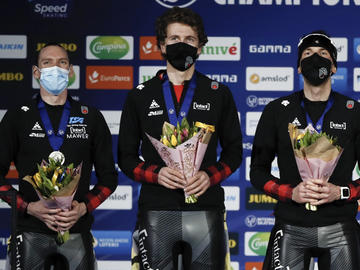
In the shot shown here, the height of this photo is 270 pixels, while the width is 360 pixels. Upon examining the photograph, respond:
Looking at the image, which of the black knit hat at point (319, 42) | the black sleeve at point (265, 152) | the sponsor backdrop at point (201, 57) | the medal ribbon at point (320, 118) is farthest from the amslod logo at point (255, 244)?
the black knit hat at point (319, 42)

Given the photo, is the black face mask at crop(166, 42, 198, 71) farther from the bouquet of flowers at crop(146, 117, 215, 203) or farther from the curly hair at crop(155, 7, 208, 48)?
the bouquet of flowers at crop(146, 117, 215, 203)

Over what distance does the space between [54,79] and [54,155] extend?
15.5 inches

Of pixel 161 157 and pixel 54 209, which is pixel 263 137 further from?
pixel 54 209

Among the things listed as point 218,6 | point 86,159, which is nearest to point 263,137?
point 86,159

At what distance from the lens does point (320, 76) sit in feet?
10.6

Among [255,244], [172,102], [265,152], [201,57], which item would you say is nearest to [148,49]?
[201,57]

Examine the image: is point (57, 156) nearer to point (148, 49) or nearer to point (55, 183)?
point (55, 183)

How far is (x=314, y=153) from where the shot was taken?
118 inches

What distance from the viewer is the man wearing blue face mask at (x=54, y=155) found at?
3.26m

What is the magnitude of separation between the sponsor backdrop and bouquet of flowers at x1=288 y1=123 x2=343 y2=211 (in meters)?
2.40

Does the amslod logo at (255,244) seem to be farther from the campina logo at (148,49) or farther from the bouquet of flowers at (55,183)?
the bouquet of flowers at (55,183)

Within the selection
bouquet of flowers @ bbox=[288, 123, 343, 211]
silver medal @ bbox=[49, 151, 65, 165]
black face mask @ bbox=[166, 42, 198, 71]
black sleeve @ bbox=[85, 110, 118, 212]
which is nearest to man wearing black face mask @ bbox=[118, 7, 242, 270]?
black face mask @ bbox=[166, 42, 198, 71]

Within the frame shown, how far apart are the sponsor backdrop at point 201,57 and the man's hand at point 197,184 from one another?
235 cm

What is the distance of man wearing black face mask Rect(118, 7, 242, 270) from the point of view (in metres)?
3.13
